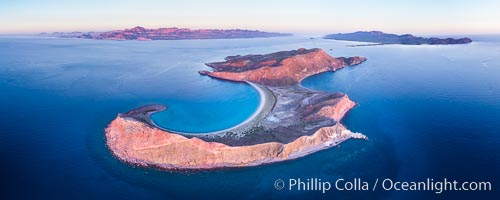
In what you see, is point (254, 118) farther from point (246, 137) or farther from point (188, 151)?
A: point (188, 151)

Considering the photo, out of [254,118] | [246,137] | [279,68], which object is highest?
[279,68]

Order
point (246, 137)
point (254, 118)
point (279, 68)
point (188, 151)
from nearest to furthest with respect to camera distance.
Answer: point (188, 151), point (246, 137), point (254, 118), point (279, 68)

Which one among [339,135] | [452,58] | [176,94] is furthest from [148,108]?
[452,58]

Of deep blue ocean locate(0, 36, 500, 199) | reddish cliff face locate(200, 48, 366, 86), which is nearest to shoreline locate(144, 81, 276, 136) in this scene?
deep blue ocean locate(0, 36, 500, 199)

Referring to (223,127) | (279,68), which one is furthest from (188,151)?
(279,68)

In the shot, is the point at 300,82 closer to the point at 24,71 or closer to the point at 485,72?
the point at 485,72

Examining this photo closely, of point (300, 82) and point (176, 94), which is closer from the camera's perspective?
point (176, 94)

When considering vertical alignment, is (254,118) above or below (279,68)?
below
